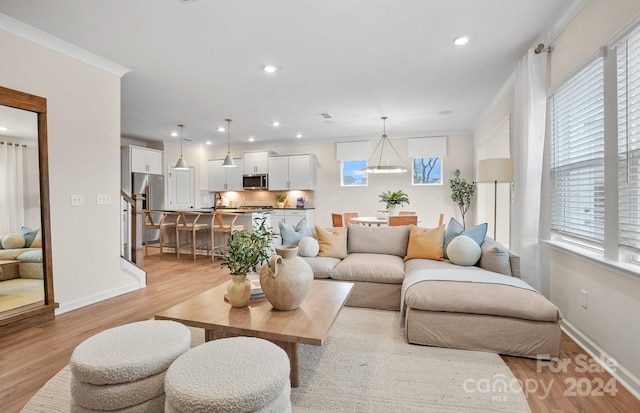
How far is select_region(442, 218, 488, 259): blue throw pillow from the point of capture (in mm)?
3316

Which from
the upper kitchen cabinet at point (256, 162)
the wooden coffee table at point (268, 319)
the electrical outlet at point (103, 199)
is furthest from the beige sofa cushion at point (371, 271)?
the upper kitchen cabinet at point (256, 162)

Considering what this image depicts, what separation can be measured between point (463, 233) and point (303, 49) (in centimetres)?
263

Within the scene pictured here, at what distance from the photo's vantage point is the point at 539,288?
296cm

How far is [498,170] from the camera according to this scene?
11.5 ft

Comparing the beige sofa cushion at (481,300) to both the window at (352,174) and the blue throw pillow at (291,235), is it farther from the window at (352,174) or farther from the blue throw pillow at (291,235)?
the window at (352,174)

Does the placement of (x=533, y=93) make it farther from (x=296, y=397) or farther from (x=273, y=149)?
(x=273, y=149)

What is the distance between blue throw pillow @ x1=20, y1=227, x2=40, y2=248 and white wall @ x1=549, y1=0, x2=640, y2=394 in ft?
15.4

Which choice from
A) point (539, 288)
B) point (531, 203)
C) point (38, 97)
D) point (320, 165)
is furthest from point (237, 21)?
point (320, 165)

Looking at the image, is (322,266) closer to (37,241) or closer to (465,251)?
(465,251)

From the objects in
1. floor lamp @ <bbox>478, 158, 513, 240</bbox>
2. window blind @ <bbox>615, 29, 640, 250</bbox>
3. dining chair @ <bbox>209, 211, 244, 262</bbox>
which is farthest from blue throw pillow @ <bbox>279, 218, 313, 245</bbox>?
window blind @ <bbox>615, 29, 640, 250</bbox>

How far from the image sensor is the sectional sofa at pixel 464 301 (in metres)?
2.20

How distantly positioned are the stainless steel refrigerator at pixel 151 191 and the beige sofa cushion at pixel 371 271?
579cm

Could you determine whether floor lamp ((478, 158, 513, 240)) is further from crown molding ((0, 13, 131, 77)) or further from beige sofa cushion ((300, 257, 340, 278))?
crown molding ((0, 13, 131, 77))

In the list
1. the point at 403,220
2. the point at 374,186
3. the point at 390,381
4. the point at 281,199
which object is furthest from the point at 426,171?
the point at 390,381
